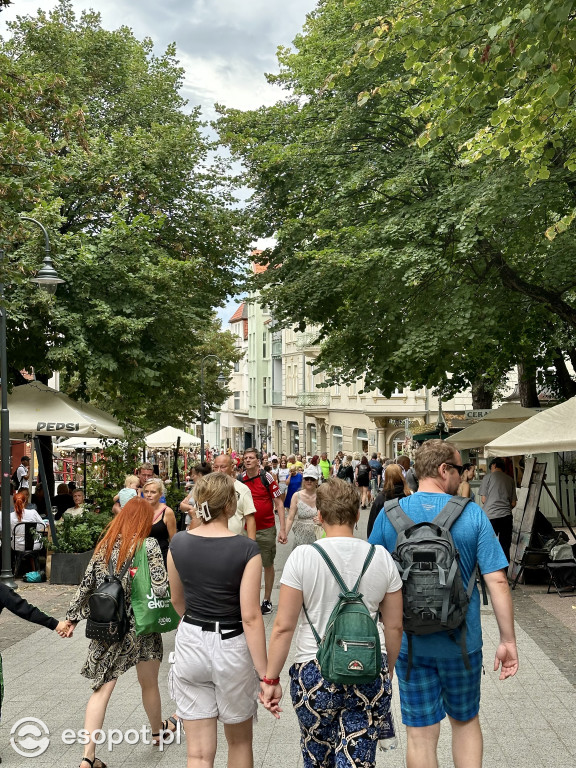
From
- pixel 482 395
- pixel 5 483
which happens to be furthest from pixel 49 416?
pixel 482 395

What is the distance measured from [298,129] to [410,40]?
1294cm

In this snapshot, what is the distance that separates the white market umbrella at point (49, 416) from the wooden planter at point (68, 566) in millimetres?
2017

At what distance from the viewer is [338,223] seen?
65.4ft

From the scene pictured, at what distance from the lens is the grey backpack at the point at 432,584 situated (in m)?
4.44

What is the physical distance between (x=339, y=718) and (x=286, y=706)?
332 cm

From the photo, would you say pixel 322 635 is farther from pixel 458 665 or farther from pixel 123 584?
pixel 123 584

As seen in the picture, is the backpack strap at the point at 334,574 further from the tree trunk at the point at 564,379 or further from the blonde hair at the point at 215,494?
the tree trunk at the point at 564,379

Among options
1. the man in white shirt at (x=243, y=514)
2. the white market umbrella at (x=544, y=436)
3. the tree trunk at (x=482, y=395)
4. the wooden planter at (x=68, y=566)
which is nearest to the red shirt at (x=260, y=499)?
the man in white shirt at (x=243, y=514)

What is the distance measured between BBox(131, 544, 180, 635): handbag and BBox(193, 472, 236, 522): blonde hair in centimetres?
127

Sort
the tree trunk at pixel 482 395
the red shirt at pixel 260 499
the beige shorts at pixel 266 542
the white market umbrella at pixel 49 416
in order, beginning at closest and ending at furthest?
the red shirt at pixel 260 499 → the beige shorts at pixel 266 542 → the white market umbrella at pixel 49 416 → the tree trunk at pixel 482 395

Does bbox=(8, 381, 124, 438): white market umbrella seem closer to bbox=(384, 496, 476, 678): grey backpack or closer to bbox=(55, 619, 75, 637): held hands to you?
bbox=(55, 619, 75, 637): held hands

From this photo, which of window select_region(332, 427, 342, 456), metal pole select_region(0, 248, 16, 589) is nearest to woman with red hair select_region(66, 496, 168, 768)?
metal pole select_region(0, 248, 16, 589)

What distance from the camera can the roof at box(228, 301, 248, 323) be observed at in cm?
10097

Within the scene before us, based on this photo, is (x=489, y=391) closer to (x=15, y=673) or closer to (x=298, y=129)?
(x=298, y=129)
